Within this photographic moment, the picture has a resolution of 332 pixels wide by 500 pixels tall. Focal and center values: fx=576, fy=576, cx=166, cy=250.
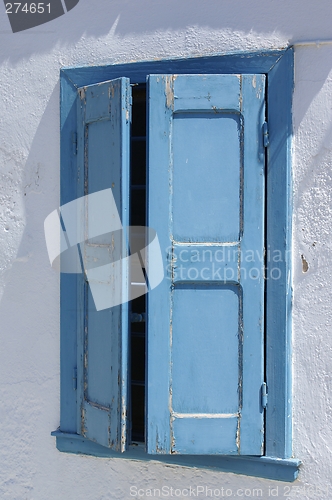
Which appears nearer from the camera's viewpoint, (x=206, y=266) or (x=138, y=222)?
(x=206, y=266)

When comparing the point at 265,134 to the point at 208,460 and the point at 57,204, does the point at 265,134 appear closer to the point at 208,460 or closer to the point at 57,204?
the point at 57,204

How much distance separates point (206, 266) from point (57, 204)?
2.82 ft

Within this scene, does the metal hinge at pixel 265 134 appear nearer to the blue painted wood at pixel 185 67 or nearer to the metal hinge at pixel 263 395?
the blue painted wood at pixel 185 67

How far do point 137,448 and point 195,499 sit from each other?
369 mm

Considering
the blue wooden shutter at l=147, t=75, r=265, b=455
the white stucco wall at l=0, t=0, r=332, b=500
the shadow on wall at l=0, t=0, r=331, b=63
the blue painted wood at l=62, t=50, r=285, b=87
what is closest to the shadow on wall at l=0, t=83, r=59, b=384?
the white stucco wall at l=0, t=0, r=332, b=500

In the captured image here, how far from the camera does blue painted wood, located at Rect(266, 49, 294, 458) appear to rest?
2.53 metres

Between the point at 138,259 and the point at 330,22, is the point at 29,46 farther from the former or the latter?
Result: the point at 330,22

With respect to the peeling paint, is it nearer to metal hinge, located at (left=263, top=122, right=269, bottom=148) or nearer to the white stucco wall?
the white stucco wall

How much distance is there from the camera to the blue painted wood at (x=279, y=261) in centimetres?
253

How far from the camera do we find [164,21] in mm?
2701

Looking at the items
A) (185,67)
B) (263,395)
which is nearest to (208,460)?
(263,395)

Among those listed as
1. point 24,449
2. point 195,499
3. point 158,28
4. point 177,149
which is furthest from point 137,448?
point 158,28

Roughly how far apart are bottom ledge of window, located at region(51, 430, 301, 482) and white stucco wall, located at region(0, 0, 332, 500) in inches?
2.2

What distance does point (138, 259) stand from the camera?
294 centimetres
